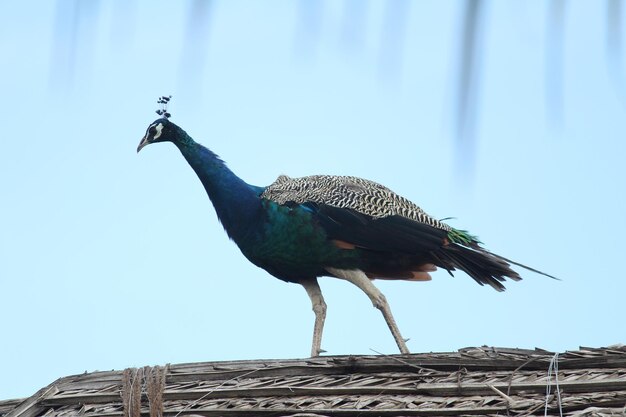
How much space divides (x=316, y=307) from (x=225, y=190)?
802mm

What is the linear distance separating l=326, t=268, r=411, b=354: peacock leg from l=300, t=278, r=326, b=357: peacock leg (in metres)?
0.25

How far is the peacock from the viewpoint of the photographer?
4.68m

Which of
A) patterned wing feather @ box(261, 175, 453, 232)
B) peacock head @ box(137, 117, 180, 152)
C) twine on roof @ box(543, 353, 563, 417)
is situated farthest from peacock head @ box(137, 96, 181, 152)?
twine on roof @ box(543, 353, 563, 417)

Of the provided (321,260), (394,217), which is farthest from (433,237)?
(321,260)

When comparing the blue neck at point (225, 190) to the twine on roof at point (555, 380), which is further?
the blue neck at point (225, 190)

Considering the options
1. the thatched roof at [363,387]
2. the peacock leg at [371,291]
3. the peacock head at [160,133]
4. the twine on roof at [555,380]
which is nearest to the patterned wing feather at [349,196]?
the peacock leg at [371,291]

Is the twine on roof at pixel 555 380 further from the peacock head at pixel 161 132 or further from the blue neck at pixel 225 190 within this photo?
the peacock head at pixel 161 132

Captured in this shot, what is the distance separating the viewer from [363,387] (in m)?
3.03

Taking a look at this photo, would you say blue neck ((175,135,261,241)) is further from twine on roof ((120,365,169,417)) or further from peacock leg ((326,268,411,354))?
twine on roof ((120,365,169,417))

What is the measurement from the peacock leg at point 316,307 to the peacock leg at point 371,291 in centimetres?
25

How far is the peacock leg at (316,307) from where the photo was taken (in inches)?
193

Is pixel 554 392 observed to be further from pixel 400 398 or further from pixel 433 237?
pixel 433 237

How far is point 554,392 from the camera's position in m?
2.67

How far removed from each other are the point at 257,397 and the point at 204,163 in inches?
92.8
